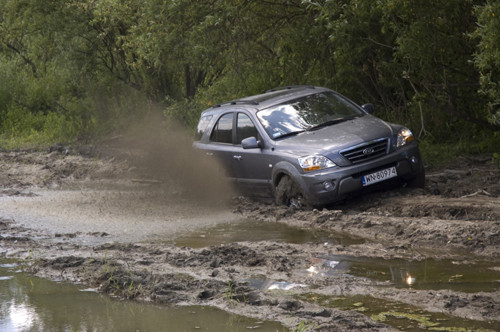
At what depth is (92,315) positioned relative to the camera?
6293 mm

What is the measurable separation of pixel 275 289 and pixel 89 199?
7.47 m

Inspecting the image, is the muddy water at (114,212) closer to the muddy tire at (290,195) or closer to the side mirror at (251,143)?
the muddy tire at (290,195)

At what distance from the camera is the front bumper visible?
1001 cm

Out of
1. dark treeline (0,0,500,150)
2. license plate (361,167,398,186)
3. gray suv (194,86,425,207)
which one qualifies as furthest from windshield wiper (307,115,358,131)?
dark treeline (0,0,500,150)

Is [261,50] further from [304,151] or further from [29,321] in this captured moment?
[29,321]

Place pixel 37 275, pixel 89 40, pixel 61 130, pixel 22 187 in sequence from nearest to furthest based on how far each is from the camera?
pixel 37 275
pixel 22 187
pixel 89 40
pixel 61 130

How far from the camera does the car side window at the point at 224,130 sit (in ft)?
39.8

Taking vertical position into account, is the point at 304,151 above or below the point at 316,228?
above

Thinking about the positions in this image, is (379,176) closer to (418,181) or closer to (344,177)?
(344,177)

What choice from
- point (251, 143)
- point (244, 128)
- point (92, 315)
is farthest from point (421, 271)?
point (244, 128)

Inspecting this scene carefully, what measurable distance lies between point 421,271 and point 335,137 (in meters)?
3.73

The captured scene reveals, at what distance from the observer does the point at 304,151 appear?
10.4 meters

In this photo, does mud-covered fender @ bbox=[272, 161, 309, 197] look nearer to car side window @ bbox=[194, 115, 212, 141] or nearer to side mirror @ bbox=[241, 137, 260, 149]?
side mirror @ bbox=[241, 137, 260, 149]

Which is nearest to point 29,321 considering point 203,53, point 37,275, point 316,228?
point 37,275
